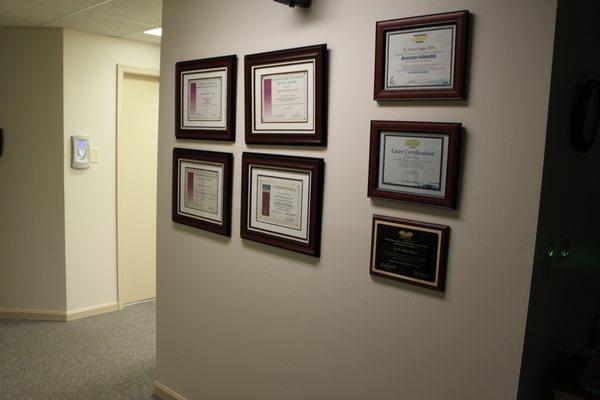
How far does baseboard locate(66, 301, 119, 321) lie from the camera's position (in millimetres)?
3578

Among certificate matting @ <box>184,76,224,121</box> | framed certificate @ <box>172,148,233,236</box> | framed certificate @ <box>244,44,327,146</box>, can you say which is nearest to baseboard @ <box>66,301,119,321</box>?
framed certificate @ <box>172,148,233,236</box>

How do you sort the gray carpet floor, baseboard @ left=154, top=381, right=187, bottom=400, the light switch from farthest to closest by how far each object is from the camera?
the light switch < the gray carpet floor < baseboard @ left=154, top=381, right=187, bottom=400

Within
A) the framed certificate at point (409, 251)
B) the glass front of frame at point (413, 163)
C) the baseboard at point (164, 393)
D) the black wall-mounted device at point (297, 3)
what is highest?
the black wall-mounted device at point (297, 3)

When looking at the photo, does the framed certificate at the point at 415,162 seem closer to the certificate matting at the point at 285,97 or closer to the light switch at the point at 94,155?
the certificate matting at the point at 285,97

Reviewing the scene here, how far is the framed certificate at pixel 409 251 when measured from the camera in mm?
1426

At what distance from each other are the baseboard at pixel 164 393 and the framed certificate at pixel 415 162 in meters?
1.71

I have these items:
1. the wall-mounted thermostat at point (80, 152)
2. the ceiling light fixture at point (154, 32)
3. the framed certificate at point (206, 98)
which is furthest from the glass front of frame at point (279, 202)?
the wall-mounted thermostat at point (80, 152)

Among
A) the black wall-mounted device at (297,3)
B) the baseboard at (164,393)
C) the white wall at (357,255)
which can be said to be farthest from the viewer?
the baseboard at (164,393)

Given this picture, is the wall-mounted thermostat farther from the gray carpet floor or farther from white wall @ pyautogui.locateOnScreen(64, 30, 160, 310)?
the gray carpet floor

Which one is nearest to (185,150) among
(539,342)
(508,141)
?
(508,141)

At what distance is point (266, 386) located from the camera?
79.4 inches

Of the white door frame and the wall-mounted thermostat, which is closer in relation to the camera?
the wall-mounted thermostat

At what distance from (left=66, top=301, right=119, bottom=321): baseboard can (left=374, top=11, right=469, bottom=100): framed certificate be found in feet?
10.3

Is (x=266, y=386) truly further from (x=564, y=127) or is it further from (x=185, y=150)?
(x=564, y=127)
